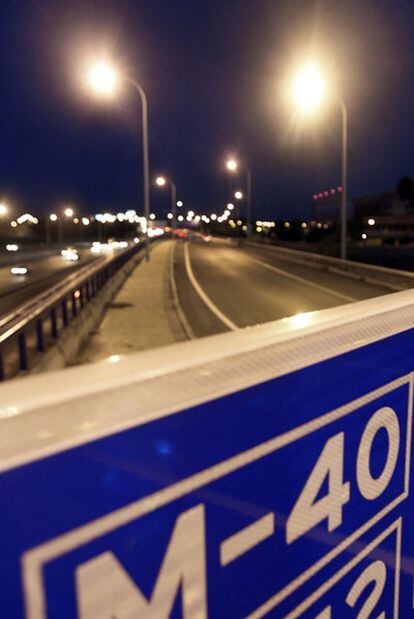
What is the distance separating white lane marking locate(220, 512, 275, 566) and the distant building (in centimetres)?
12585

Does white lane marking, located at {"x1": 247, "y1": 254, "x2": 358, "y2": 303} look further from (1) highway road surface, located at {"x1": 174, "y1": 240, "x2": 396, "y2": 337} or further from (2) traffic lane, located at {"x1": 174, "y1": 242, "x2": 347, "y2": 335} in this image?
(2) traffic lane, located at {"x1": 174, "y1": 242, "x2": 347, "y2": 335}

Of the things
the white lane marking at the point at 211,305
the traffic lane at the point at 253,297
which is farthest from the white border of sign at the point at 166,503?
the traffic lane at the point at 253,297

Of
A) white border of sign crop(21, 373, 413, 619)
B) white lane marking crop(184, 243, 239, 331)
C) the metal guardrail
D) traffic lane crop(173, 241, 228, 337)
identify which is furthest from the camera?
white lane marking crop(184, 243, 239, 331)

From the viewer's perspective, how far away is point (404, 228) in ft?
461

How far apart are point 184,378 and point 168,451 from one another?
180 millimetres

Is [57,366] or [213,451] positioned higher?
[213,451]

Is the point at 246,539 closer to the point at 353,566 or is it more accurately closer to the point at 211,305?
the point at 353,566

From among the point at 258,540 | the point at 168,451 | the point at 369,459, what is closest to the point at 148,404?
the point at 168,451

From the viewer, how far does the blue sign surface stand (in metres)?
1.23

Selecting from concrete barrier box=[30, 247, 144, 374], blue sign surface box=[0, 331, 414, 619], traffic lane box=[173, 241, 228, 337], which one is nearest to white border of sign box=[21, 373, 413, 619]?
blue sign surface box=[0, 331, 414, 619]

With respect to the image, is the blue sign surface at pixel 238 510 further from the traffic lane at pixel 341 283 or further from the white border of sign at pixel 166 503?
the traffic lane at pixel 341 283

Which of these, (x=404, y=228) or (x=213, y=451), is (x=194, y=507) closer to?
(x=213, y=451)

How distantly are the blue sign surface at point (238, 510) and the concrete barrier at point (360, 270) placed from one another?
1859cm

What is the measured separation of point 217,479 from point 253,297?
20.0 meters
